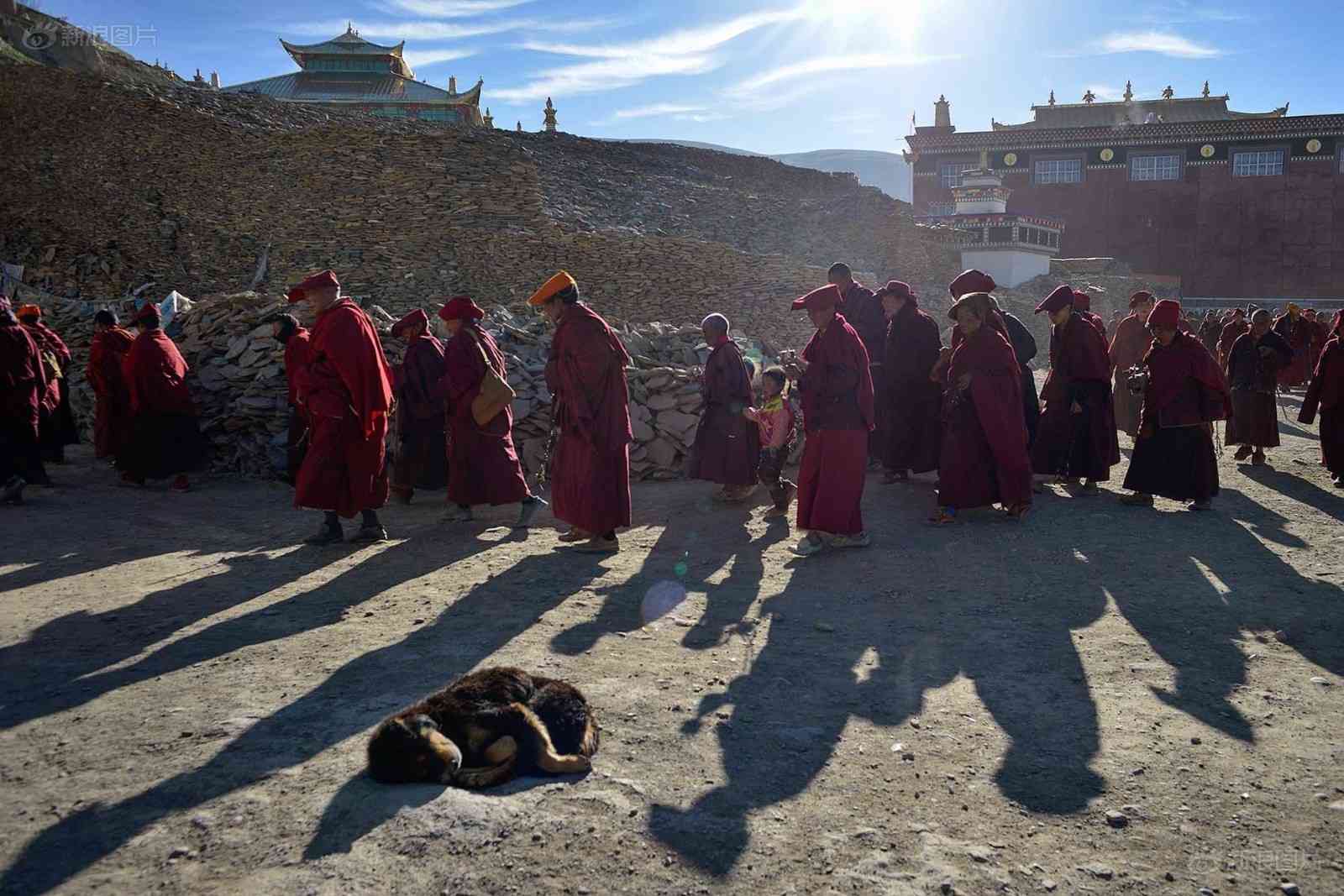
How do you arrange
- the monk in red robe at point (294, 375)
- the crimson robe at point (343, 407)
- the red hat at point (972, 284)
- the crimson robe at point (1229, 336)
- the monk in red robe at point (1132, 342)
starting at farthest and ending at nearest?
the crimson robe at point (1229, 336), the monk in red robe at point (1132, 342), the red hat at point (972, 284), the monk in red robe at point (294, 375), the crimson robe at point (343, 407)

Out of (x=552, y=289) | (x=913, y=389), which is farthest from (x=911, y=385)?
(x=552, y=289)

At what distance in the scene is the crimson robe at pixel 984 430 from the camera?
5.84m

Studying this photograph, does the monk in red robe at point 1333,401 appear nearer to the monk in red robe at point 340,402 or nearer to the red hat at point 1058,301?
the red hat at point 1058,301

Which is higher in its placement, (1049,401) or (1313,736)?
(1049,401)

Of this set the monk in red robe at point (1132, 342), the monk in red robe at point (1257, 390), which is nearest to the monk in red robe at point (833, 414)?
the monk in red robe at point (1132, 342)

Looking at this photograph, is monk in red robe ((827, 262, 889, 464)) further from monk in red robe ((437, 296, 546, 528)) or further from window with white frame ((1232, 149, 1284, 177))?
window with white frame ((1232, 149, 1284, 177))

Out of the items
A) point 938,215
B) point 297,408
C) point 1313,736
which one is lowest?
point 1313,736

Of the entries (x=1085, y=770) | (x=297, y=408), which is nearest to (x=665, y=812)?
(x=1085, y=770)

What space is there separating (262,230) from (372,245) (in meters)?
2.15

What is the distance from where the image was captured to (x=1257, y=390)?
28.0 feet

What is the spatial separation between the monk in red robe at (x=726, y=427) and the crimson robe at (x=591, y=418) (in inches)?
52.5

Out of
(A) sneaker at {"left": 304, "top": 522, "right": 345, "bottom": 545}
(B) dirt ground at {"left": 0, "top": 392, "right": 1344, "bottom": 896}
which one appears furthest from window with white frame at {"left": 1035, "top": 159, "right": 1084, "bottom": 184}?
(A) sneaker at {"left": 304, "top": 522, "right": 345, "bottom": 545}

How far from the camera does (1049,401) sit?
7.11 metres

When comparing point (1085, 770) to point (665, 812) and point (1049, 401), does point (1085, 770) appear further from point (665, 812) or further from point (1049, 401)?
point (1049, 401)
